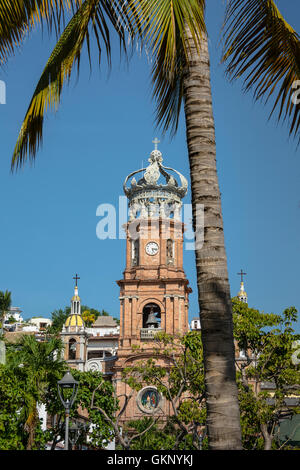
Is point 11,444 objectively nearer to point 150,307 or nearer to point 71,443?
point 71,443

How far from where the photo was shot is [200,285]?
6227 millimetres

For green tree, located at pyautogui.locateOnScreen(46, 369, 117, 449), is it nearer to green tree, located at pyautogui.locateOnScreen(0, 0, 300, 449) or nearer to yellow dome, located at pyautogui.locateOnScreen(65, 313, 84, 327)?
green tree, located at pyautogui.locateOnScreen(0, 0, 300, 449)

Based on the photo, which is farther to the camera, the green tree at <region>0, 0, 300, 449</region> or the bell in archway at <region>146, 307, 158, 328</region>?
the bell in archway at <region>146, 307, 158, 328</region>

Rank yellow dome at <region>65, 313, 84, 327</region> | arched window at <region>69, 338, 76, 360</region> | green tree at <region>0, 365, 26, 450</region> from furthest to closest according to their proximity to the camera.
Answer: arched window at <region>69, 338, 76, 360</region>, yellow dome at <region>65, 313, 84, 327</region>, green tree at <region>0, 365, 26, 450</region>

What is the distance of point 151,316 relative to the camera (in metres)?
49.2

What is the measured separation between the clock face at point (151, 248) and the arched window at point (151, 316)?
440 cm

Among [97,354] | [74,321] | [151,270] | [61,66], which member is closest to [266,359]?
[61,66]

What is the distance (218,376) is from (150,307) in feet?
148

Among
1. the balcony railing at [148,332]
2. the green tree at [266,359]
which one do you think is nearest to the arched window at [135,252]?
the balcony railing at [148,332]

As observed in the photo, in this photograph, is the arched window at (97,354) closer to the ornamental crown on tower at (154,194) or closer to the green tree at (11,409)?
the ornamental crown on tower at (154,194)

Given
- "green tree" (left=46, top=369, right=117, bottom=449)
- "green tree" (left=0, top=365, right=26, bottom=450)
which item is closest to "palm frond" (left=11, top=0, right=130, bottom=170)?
"green tree" (left=0, top=365, right=26, bottom=450)

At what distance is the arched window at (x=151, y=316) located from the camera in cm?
4912

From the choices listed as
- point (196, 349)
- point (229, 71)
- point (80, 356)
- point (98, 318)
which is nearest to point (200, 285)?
point (229, 71)

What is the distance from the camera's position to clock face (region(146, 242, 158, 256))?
51906mm
